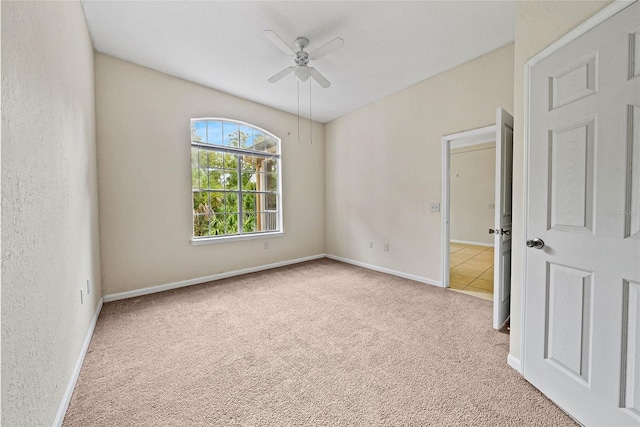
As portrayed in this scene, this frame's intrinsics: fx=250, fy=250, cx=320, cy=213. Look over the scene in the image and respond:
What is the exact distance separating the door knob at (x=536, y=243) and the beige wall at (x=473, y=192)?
16.9ft

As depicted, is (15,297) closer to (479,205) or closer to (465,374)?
(465,374)

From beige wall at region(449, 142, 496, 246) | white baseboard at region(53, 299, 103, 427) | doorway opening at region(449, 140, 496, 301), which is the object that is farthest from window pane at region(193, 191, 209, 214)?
beige wall at region(449, 142, 496, 246)

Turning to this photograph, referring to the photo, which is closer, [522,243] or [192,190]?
[522,243]

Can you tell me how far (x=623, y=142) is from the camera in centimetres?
114

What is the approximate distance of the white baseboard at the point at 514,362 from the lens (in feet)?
5.55

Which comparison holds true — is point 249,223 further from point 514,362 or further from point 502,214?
point 514,362

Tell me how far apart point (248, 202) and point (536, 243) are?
3.86m

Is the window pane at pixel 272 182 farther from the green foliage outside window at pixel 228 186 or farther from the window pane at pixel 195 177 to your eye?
the window pane at pixel 195 177

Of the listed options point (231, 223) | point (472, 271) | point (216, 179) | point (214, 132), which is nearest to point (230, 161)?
point (216, 179)

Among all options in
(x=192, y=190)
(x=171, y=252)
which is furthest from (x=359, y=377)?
(x=192, y=190)

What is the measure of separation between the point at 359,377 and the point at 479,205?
21.8 feet

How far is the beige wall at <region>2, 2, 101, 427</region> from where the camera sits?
36.7 inches

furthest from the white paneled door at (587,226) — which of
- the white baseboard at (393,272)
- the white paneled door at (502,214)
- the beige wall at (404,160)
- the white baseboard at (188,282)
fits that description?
the white baseboard at (188,282)

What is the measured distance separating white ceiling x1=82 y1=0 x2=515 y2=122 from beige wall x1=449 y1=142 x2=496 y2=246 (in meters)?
4.29
